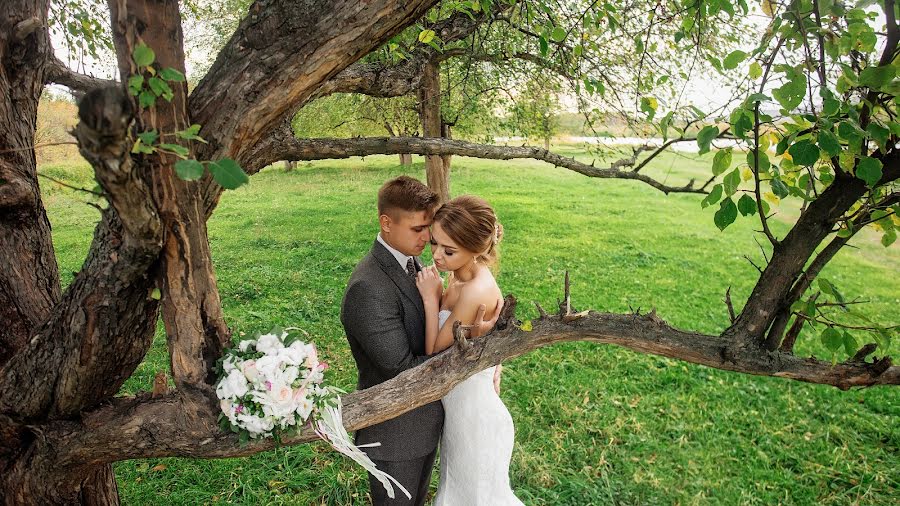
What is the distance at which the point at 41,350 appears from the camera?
2.38m

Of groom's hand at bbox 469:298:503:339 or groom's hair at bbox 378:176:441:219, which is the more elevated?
groom's hair at bbox 378:176:441:219

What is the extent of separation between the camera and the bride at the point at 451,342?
9.68 ft

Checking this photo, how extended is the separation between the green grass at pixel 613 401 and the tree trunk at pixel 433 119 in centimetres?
204

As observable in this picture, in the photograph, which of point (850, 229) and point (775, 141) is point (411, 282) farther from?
point (850, 229)

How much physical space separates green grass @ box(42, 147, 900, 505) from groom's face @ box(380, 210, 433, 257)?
2.79 ft

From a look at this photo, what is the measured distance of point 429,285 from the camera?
Result: 301cm

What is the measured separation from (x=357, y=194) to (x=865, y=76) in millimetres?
17721

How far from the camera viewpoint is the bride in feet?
9.68

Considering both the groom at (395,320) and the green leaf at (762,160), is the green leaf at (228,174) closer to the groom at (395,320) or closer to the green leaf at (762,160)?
the groom at (395,320)

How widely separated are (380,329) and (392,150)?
1.65 m

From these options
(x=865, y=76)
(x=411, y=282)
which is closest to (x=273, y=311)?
(x=411, y=282)

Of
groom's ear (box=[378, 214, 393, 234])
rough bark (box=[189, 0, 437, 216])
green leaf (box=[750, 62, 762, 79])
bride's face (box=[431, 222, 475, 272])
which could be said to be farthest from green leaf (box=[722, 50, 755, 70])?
groom's ear (box=[378, 214, 393, 234])

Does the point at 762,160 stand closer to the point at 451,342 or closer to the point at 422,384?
the point at 451,342

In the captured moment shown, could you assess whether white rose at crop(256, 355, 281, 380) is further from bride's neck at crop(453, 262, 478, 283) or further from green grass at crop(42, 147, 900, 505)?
bride's neck at crop(453, 262, 478, 283)
